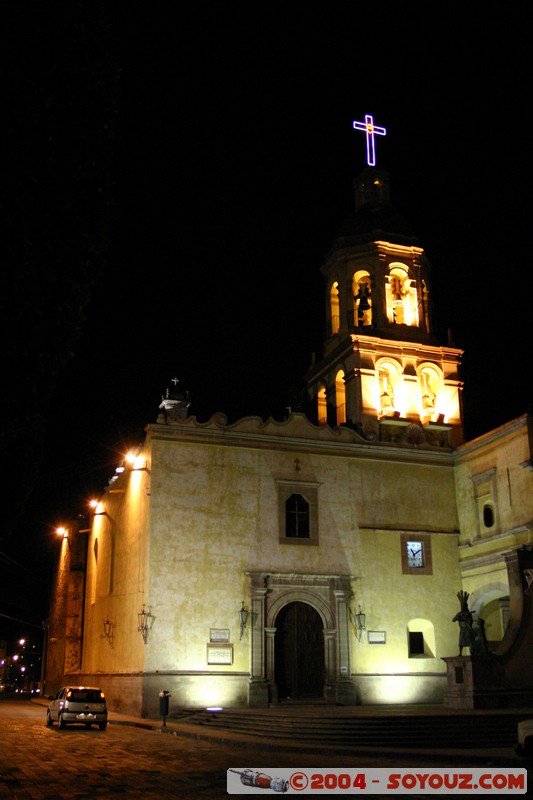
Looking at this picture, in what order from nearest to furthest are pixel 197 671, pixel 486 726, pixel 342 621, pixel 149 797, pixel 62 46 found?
pixel 62 46, pixel 149 797, pixel 486 726, pixel 197 671, pixel 342 621

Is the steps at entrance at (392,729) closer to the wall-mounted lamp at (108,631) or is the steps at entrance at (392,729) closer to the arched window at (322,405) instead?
the wall-mounted lamp at (108,631)

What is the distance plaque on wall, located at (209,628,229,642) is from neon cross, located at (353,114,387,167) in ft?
66.2

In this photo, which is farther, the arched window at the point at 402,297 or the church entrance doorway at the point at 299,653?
the arched window at the point at 402,297

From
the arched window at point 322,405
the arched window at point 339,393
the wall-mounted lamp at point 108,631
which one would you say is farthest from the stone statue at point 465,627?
the wall-mounted lamp at point 108,631

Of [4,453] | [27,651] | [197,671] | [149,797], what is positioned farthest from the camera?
[27,651]

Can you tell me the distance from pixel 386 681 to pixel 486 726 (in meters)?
8.08

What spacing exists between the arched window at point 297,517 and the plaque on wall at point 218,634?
3.83m

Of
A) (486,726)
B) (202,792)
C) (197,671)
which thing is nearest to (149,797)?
(202,792)

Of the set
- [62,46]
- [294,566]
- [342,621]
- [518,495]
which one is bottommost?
[342,621]

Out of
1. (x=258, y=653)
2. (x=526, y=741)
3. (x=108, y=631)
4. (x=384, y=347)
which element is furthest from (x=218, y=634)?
(x=526, y=741)

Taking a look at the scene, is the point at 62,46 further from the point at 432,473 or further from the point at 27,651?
the point at 27,651

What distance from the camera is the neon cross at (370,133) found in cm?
3528

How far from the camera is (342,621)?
90.4ft

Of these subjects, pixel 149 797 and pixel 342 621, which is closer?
pixel 149 797
